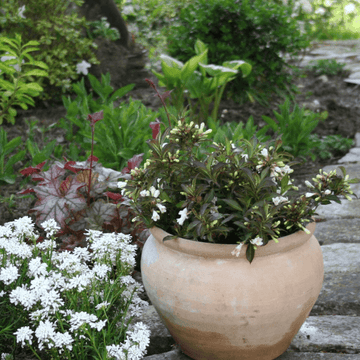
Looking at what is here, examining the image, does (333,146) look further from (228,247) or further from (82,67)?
(228,247)

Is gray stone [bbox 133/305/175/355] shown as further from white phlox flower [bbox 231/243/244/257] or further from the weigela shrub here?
white phlox flower [bbox 231/243/244/257]

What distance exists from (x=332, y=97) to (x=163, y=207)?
14.6 feet

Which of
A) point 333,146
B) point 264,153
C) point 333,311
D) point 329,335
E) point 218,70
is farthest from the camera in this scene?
point 333,146

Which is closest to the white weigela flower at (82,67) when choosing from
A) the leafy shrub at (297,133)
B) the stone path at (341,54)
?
the leafy shrub at (297,133)

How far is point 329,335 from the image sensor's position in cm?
162

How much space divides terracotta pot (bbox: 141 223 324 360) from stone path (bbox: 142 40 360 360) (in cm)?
20

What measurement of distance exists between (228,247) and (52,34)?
129 inches

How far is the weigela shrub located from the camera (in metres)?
1.31

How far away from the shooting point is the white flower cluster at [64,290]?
1.22m

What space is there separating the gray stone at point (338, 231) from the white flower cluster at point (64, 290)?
1356 mm

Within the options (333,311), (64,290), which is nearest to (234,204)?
(64,290)

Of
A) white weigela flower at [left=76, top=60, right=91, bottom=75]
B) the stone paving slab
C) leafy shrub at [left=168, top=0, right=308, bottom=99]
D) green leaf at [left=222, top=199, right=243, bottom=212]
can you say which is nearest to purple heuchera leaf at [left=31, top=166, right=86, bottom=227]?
green leaf at [left=222, top=199, right=243, bottom=212]

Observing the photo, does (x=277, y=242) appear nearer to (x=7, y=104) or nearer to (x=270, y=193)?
(x=270, y=193)

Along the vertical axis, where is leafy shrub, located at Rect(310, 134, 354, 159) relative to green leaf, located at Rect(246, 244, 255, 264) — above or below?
below
